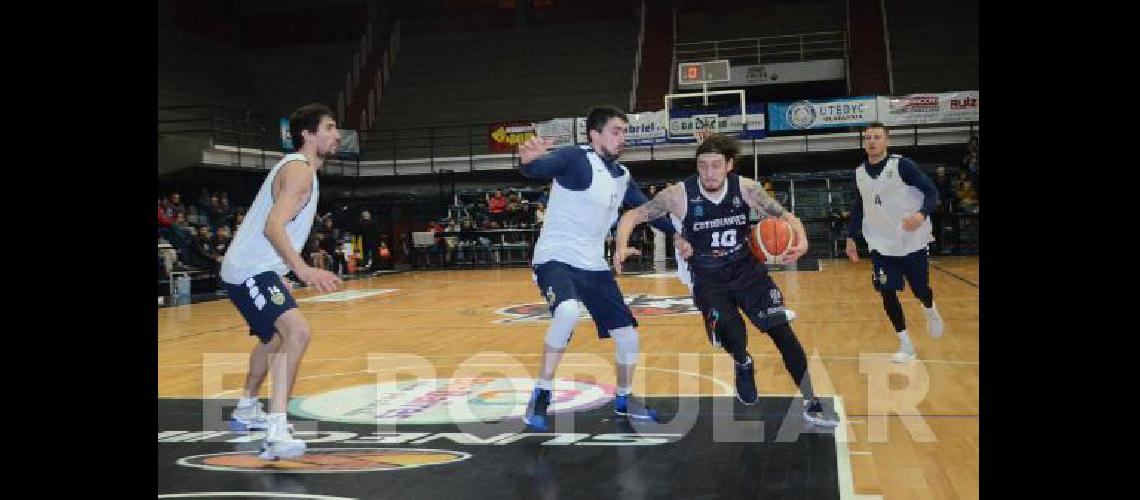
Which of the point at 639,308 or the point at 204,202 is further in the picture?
the point at 204,202

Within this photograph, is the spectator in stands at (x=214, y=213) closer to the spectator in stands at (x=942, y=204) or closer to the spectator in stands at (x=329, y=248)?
the spectator in stands at (x=329, y=248)

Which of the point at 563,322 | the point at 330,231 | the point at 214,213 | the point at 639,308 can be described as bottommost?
the point at 639,308

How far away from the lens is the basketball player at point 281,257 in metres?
4.59

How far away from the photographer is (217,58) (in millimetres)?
31891

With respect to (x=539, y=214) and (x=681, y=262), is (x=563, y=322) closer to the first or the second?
(x=681, y=262)

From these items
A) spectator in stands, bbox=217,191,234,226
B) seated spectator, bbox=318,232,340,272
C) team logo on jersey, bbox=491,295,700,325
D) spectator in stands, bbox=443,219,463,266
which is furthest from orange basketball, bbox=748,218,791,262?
spectator in stands, bbox=443,219,463,266

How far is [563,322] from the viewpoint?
5215mm

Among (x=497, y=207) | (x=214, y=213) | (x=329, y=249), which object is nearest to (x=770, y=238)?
(x=214, y=213)

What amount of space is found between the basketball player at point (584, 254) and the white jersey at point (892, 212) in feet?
10.4

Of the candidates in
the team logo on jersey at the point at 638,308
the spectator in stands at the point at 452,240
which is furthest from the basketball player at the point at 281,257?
the spectator in stands at the point at 452,240

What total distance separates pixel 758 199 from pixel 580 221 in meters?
1.01

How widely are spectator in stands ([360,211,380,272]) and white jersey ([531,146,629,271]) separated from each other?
20.0m
